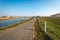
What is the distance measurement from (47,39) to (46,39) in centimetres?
9

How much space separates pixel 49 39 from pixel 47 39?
0.55 ft

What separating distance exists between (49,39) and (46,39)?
10.0 inches

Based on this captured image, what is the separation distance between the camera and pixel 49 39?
9914 mm

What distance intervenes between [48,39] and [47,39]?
0.09 metres

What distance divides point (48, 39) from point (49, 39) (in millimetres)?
85

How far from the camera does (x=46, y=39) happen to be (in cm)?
993

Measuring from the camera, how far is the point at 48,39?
9.94 m

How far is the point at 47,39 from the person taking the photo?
9938 mm
